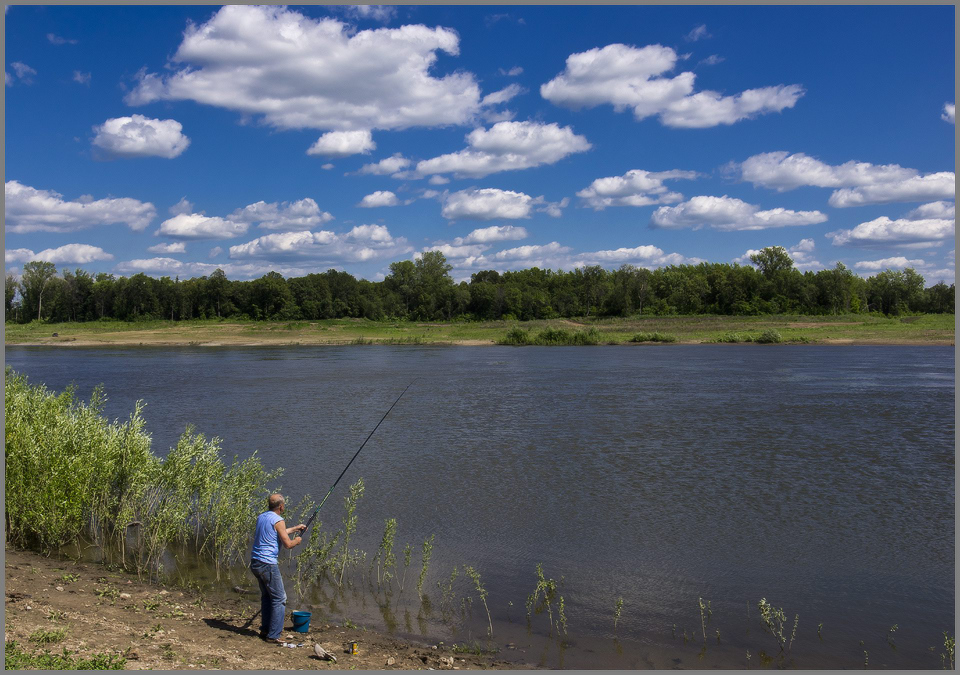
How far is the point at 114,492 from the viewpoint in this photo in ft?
36.9

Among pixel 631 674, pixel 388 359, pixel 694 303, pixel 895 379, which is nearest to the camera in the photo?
pixel 631 674

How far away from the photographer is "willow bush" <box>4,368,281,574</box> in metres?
10.1

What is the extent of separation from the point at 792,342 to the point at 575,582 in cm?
6890

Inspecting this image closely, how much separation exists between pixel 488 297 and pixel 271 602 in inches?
4230

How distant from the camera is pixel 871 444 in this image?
67.4 ft

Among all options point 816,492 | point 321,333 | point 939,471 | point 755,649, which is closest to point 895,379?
point 939,471

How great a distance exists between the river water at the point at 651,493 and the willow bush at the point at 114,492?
95.2 inches

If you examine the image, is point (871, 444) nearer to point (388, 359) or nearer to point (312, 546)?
point (312, 546)

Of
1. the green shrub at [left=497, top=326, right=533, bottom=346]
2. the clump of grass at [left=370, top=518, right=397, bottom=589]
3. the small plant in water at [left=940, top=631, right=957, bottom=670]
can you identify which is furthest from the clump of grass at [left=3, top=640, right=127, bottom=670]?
the green shrub at [left=497, top=326, right=533, bottom=346]

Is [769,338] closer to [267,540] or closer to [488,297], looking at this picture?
[488,297]

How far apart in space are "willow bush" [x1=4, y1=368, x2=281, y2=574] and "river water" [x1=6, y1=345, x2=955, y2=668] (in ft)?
7.93

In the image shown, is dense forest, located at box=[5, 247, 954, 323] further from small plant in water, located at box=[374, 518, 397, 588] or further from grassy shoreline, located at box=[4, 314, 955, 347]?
small plant in water, located at box=[374, 518, 397, 588]

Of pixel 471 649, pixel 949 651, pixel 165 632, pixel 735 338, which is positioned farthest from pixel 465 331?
pixel 165 632

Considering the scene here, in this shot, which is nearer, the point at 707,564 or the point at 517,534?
the point at 707,564
